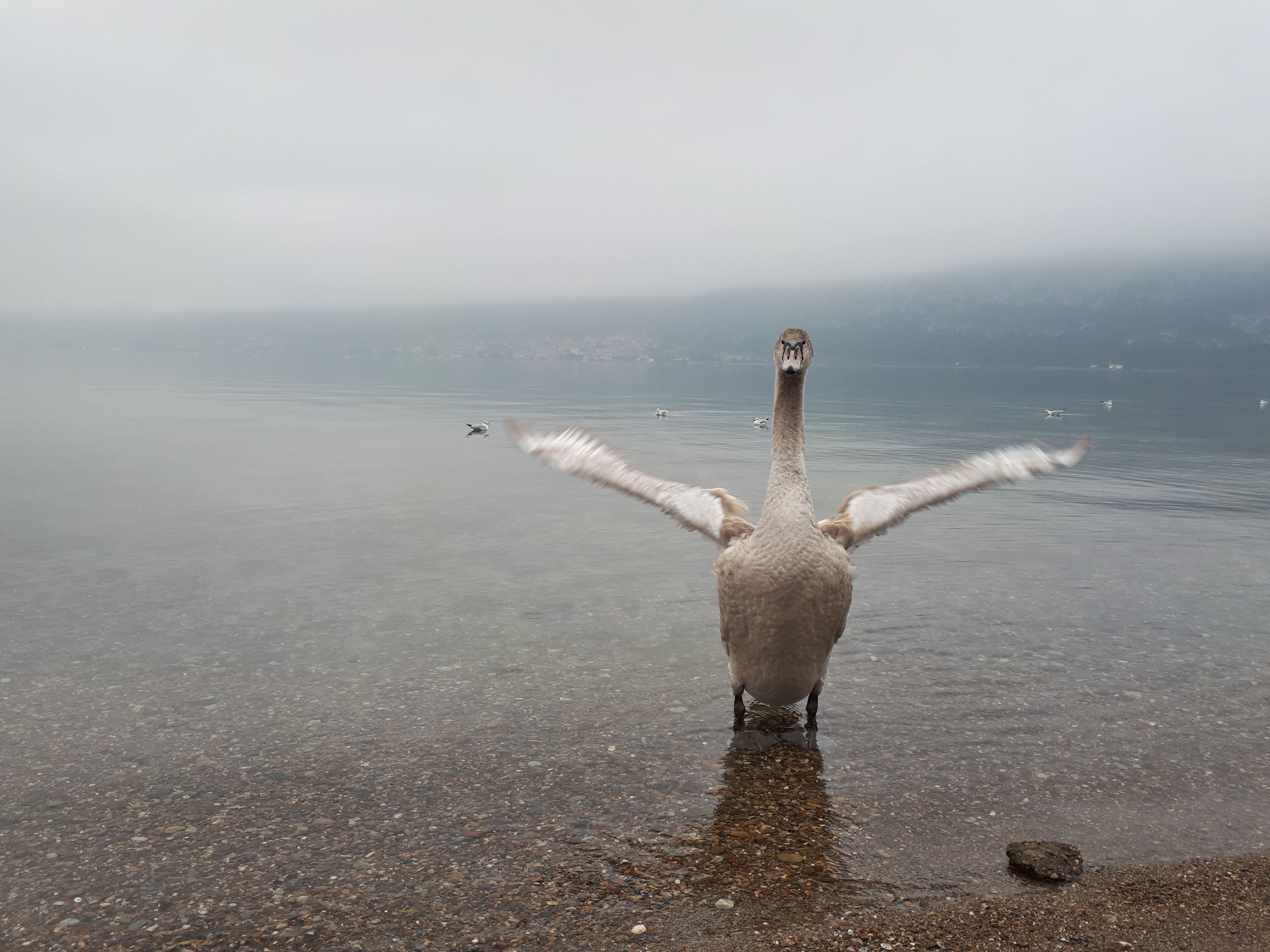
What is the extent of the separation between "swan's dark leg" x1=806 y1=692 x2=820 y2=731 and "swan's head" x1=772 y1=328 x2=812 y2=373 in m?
3.80

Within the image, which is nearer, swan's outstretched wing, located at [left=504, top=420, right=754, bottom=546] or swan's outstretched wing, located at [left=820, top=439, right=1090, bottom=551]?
swan's outstretched wing, located at [left=820, top=439, right=1090, bottom=551]

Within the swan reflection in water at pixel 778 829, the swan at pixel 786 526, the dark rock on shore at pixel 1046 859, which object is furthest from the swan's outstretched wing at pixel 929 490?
the dark rock on shore at pixel 1046 859

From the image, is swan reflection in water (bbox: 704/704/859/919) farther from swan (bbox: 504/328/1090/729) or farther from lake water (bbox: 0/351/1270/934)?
swan (bbox: 504/328/1090/729)

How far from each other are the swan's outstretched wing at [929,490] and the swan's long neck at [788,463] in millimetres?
1341

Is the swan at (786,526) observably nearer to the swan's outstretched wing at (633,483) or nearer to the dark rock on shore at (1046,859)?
the swan's outstretched wing at (633,483)

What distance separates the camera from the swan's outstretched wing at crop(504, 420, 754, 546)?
10.3 meters

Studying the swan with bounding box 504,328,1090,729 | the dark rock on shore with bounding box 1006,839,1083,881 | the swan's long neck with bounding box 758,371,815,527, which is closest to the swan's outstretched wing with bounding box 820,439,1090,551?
the swan with bounding box 504,328,1090,729

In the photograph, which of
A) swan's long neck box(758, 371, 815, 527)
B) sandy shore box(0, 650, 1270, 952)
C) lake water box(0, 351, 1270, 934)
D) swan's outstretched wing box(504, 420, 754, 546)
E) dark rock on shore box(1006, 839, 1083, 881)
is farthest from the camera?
swan's outstretched wing box(504, 420, 754, 546)

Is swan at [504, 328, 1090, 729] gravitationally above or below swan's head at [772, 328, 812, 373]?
below

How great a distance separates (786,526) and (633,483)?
7.90 ft

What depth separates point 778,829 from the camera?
8.04 m

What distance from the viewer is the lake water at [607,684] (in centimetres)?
784

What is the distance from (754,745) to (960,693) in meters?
3.40

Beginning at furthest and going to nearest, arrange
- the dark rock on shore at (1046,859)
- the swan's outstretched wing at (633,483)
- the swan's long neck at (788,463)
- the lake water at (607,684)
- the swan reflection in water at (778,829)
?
the swan's outstretched wing at (633,483), the swan's long neck at (788,463), the lake water at (607,684), the dark rock on shore at (1046,859), the swan reflection in water at (778,829)
